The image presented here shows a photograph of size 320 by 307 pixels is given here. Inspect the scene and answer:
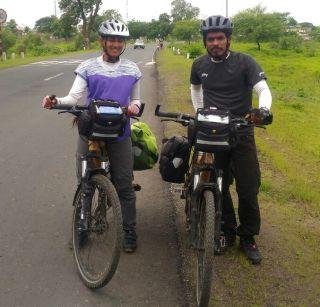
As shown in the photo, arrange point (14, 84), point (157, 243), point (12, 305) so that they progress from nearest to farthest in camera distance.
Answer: point (12, 305) → point (157, 243) → point (14, 84)

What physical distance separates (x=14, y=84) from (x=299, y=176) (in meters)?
13.5

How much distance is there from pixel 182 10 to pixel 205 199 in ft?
A: 470

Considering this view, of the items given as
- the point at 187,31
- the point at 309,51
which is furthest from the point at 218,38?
the point at 187,31

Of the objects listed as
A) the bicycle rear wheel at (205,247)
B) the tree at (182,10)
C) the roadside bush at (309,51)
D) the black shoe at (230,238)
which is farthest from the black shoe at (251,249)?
the tree at (182,10)

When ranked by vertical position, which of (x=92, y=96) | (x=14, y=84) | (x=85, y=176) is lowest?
(x=14, y=84)

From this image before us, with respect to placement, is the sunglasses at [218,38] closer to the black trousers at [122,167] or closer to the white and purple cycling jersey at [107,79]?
the white and purple cycling jersey at [107,79]

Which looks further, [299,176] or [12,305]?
[299,176]

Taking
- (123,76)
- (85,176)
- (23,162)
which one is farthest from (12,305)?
(23,162)

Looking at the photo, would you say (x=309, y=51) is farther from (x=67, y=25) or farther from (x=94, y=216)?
(x=94, y=216)

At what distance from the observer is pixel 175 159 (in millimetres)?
4352

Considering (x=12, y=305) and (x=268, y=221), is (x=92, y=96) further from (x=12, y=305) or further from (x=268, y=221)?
(x=268, y=221)

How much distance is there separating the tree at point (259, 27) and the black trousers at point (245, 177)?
67.8m

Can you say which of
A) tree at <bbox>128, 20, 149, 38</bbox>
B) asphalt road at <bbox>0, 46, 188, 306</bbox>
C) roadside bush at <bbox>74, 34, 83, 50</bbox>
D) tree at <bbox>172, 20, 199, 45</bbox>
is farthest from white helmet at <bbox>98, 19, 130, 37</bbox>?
tree at <bbox>128, 20, 149, 38</bbox>

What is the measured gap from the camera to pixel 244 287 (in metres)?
3.68
